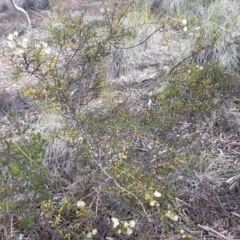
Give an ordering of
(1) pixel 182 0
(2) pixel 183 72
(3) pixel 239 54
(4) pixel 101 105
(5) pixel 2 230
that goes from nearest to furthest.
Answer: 1. (5) pixel 2 230
2. (2) pixel 183 72
3. (4) pixel 101 105
4. (3) pixel 239 54
5. (1) pixel 182 0

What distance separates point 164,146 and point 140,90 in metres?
1.44

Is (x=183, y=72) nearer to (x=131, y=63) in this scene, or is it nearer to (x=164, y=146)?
(x=164, y=146)

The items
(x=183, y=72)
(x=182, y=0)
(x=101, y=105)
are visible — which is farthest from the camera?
(x=182, y=0)

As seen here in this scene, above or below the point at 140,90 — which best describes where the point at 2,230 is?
above

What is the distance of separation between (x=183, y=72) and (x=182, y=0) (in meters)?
3.44

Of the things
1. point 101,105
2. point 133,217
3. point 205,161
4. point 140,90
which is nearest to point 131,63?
point 140,90

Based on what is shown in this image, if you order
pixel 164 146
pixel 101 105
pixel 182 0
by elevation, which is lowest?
pixel 182 0

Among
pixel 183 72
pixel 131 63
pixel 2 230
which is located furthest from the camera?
pixel 131 63

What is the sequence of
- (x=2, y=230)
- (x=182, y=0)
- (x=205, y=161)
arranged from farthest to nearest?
(x=182, y=0), (x=205, y=161), (x=2, y=230)

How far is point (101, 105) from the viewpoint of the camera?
3.91 metres

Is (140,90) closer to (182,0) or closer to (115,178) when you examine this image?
(115,178)

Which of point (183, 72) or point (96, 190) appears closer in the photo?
point (96, 190)

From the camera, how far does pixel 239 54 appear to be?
16.0ft

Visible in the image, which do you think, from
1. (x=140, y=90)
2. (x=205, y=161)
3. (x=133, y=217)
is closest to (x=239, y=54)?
(x=140, y=90)
